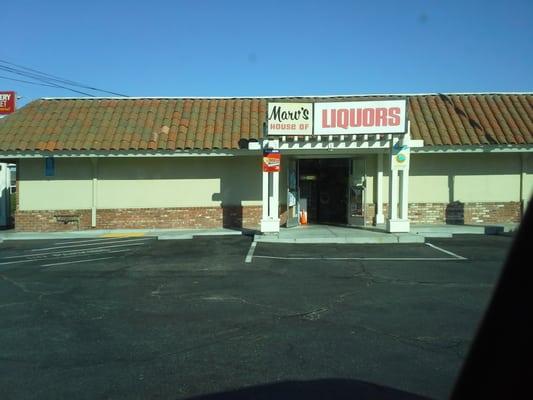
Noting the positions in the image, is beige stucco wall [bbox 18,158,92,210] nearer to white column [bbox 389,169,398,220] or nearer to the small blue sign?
the small blue sign

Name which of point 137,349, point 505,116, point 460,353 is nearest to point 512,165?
point 505,116

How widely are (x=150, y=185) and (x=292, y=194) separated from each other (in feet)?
17.0

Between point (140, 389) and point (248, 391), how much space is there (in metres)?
0.98

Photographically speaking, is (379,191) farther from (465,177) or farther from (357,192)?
(465,177)

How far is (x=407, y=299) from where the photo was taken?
341 inches

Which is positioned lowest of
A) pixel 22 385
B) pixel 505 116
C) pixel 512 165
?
pixel 22 385

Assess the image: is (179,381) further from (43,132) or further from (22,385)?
(43,132)

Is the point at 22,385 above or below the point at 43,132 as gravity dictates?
below

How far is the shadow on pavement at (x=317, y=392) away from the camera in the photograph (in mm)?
4734

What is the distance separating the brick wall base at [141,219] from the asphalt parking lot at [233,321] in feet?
20.9

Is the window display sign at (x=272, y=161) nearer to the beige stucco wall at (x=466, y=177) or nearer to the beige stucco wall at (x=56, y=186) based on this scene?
the beige stucco wall at (x=466, y=177)

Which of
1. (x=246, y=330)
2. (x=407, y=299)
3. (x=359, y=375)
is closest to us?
(x=359, y=375)

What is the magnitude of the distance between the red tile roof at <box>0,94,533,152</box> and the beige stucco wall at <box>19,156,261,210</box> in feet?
3.13

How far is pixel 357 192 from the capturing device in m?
20.1
